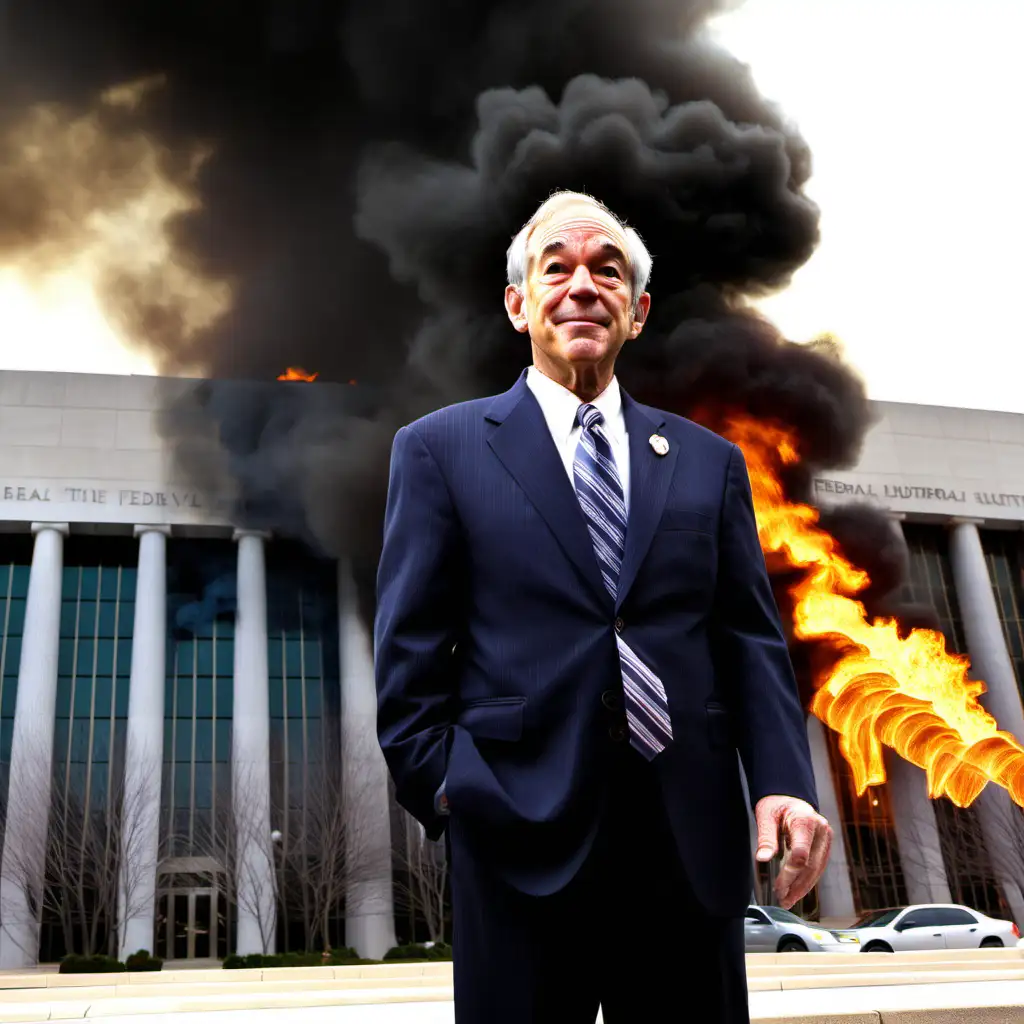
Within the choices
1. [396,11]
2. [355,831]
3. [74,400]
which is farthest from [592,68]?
[355,831]

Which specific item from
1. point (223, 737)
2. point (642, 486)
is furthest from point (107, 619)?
point (642, 486)

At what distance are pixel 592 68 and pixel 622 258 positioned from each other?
3279cm

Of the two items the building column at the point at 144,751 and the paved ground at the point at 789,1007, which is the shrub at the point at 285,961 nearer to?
the building column at the point at 144,751

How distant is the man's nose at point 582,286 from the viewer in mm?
2434

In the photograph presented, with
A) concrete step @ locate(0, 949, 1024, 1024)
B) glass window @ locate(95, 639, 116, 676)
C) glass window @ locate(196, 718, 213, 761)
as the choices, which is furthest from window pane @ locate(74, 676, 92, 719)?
concrete step @ locate(0, 949, 1024, 1024)

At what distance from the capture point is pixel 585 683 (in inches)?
81.0

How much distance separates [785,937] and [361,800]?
42.5 ft

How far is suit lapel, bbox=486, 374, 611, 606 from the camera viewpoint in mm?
2172

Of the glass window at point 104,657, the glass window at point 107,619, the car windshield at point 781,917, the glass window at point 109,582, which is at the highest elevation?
the glass window at point 109,582

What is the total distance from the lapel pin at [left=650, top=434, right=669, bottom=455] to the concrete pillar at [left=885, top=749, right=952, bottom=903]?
36.8 meters

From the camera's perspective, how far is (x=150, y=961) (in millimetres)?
22531

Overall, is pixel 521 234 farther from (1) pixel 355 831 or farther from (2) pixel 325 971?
(1) pixel 355 831

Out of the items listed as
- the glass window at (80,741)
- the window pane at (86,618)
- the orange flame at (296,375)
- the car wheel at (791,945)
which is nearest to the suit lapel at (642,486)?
the car wheel at (791,945)

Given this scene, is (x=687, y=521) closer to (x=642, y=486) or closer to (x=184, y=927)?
(x=642, y=486)
